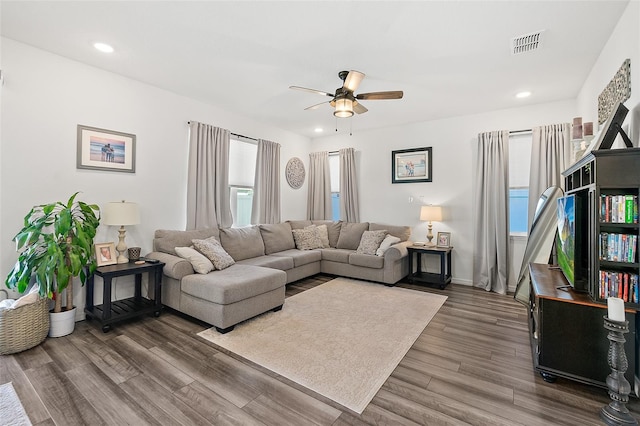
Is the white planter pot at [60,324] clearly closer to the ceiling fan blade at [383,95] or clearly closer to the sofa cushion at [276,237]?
the sofa cushion at [276,237]

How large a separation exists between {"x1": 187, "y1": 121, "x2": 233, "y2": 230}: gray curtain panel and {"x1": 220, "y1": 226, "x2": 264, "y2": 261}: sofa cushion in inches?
9.4

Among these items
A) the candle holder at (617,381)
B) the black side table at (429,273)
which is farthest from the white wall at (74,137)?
the candle holder at (617,381)

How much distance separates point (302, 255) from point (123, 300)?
2.43 m

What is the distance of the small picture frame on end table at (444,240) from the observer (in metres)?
4.73

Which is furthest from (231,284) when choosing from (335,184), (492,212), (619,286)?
(492,212)

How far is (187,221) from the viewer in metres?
4.07

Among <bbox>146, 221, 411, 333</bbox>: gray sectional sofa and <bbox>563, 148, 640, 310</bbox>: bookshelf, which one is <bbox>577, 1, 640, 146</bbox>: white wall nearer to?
<bbox>563, 148, 640, 310</bbox>: bookshelf

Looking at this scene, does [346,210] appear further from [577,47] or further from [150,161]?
[577,47]

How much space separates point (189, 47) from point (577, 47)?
3.60 metres

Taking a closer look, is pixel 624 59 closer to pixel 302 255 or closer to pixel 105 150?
pixel 302 255

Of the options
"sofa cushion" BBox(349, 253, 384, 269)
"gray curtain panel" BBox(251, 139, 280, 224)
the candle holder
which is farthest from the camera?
"gray curtain panel" BBox(251, 139, 280, 224)

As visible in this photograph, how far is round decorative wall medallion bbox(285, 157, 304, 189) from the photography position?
19.4 feet

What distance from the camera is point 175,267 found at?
125 inches

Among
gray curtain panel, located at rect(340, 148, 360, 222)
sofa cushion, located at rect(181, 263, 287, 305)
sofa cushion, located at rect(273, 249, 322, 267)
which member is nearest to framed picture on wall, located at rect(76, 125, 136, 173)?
sofa cushion, located at rect(181, 263, 287, 305)
